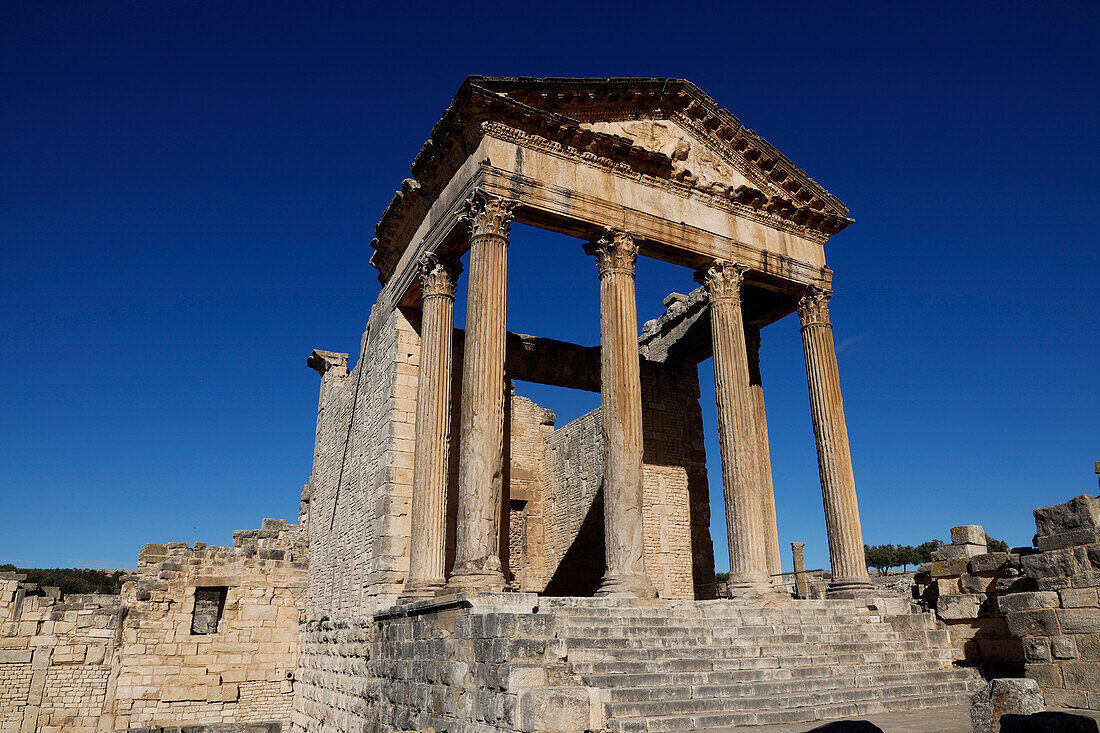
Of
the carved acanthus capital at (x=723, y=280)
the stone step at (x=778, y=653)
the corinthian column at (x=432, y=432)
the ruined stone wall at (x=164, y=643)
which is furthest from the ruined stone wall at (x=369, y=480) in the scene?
the carved acanthus capital at (x=723, y=280)

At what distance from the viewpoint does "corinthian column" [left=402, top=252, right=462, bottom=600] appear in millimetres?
13047

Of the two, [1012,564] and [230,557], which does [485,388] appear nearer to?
[1012,564]

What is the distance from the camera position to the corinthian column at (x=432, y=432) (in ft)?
42.8

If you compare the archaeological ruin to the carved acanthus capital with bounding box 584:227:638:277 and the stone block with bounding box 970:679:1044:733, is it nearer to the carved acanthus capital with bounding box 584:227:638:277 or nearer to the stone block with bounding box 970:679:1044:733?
the carved acanthus capital with bounding box 584:227:638:277

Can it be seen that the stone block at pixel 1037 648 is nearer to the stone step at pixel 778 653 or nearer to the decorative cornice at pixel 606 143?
the stone step at pixel 778 653

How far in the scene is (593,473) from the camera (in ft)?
64.5

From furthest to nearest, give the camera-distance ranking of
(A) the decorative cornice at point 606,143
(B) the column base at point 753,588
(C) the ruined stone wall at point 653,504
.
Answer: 1. (C) the ruined stone wall at point 653,504
2. (A) the decorative cornice at point 606,143
3. (B) the column base at point 753,588

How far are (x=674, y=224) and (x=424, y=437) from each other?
6.63 metres

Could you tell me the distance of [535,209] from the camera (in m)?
13.6

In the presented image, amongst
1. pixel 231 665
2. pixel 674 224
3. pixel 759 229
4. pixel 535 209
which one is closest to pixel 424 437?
pixel 535 209

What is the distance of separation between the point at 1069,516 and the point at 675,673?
18.8ft

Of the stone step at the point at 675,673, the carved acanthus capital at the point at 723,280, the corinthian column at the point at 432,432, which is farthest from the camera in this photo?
the carved acanthus capital at the point at 723,280

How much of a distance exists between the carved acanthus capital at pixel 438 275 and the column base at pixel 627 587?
643cm

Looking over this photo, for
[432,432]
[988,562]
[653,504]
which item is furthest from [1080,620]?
[432,432]
